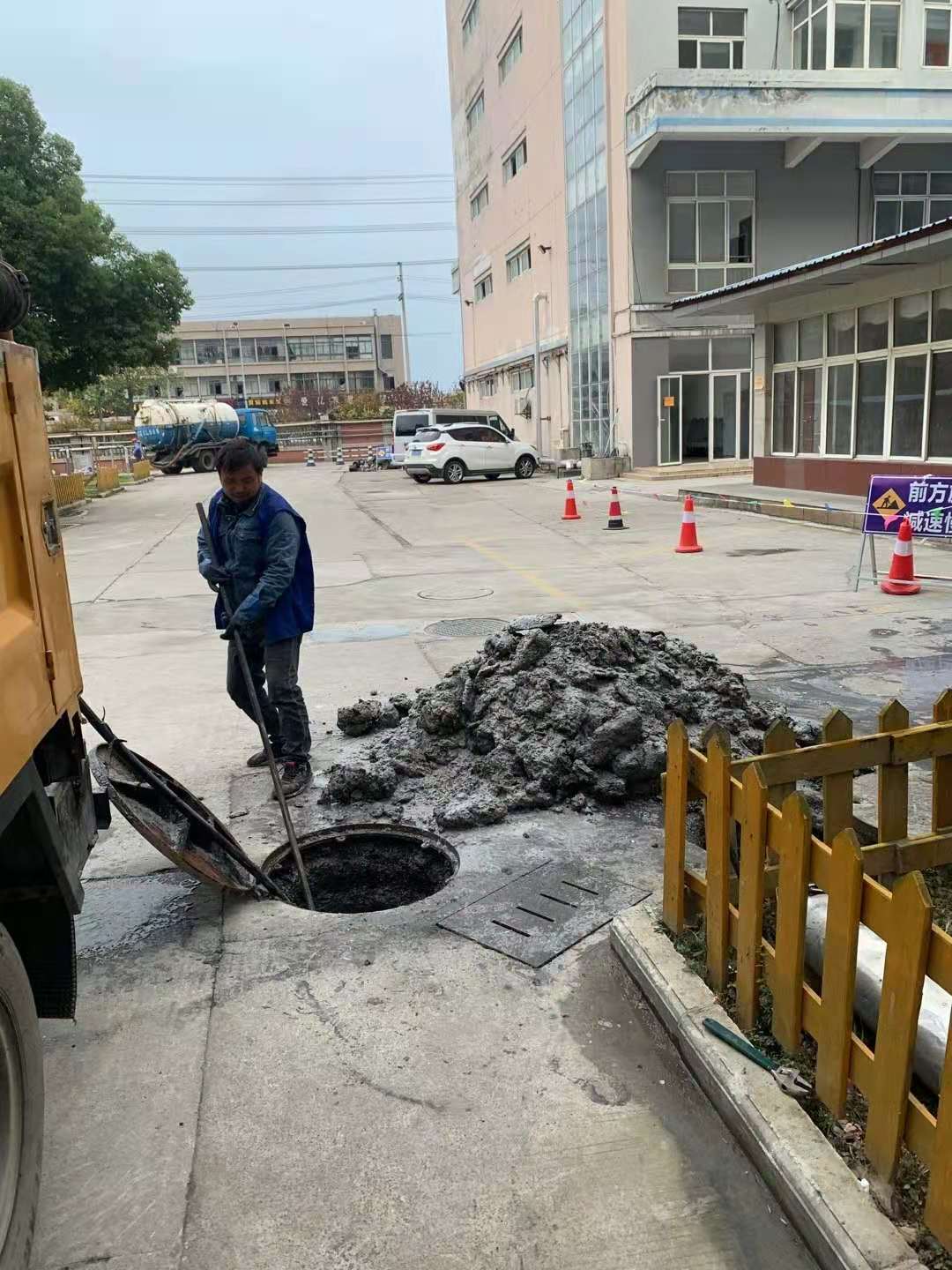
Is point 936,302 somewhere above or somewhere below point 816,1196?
above

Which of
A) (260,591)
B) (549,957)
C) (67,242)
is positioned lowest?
(549,957)

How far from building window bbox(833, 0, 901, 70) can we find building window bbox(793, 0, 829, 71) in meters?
0.37

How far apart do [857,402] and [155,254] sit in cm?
1610

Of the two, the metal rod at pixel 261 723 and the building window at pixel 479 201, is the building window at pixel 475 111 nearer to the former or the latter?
the building window at pixel 479 201

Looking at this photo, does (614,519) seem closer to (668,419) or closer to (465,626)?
(465,626)

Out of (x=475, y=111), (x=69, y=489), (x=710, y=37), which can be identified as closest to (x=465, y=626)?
(x=69, y=489)

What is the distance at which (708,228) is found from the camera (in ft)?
85.9

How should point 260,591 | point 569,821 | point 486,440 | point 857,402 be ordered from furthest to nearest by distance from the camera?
point 486,440, point 857,402, point 260,591, point 569,821

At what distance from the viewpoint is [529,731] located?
4.76 metres

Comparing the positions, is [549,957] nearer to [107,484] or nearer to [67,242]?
[67,242]

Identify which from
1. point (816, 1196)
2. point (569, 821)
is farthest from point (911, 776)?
point (816, 1196)

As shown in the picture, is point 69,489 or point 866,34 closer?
point 866,34

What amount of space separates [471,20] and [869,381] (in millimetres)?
38020

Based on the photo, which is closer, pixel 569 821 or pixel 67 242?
pixel 569 821
